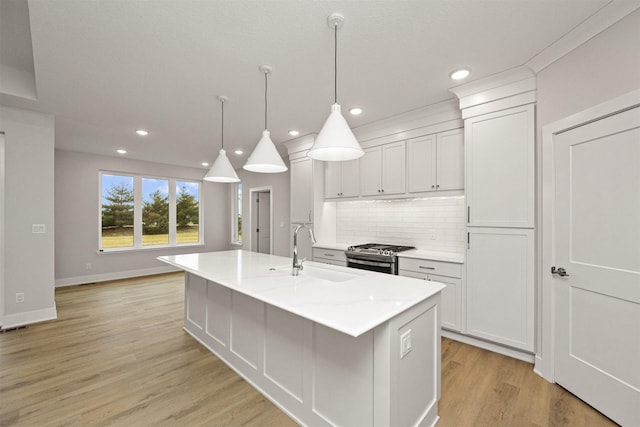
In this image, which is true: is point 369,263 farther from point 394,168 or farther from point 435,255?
point 394,168

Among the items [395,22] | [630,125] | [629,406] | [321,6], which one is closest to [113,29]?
[321,6]

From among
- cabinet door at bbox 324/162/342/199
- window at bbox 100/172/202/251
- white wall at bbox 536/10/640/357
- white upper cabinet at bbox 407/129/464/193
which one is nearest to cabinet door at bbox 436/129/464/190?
white upper cabinet at bbox 407/129/464/193

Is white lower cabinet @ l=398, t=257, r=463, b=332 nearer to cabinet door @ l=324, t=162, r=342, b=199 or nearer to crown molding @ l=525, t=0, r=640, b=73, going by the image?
cabinet door @ l=324, t=162, r=342, b=199

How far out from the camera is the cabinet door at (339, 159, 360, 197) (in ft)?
13.7

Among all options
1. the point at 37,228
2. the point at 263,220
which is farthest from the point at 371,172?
the point at 37,228

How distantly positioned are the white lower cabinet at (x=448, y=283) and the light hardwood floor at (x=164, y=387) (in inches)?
9.8

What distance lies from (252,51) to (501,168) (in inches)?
97.9

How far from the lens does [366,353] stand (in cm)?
142

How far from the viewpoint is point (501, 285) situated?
2.66 metres

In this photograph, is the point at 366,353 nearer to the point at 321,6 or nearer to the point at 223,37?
the point at 321,6

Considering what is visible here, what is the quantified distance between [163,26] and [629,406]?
3.93 metres

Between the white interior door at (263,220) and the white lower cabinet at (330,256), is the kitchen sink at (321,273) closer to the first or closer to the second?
the white lower cabinet at (330,256)

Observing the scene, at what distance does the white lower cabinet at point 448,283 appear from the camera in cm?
294

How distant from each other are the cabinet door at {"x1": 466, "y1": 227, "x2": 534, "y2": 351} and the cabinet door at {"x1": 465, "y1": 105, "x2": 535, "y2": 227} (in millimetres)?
148
